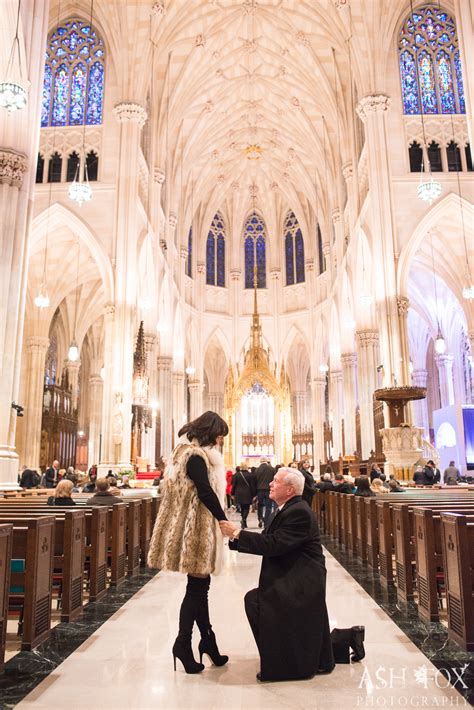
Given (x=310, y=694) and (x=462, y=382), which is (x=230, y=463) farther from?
(x=310, y=694)

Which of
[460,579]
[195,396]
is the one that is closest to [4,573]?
[460,579]

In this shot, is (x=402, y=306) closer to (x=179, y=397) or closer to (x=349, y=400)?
(x=349, y=400)

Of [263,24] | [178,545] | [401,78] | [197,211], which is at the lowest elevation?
[178,545]

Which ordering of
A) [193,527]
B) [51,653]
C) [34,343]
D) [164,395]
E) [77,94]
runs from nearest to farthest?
[193,527]
[51,653]
[77,94]
[34,343]
[164,395]

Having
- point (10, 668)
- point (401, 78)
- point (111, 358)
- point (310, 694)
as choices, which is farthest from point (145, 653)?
point (401, 78)

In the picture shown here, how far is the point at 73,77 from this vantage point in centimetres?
2122

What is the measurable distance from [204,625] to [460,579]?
177 cm

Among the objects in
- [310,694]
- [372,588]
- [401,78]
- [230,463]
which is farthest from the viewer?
[230,463]

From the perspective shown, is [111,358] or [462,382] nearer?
[111,358]

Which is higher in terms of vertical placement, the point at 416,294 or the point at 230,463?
the point at 416,294

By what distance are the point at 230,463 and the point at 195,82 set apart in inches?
788

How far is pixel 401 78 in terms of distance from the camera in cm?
2081

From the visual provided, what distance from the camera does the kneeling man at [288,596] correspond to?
3305 millimetres

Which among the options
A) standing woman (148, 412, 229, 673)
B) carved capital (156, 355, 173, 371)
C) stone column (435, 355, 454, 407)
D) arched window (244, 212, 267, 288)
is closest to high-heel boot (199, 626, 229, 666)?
standing woman (148, 412, 229, 673)
